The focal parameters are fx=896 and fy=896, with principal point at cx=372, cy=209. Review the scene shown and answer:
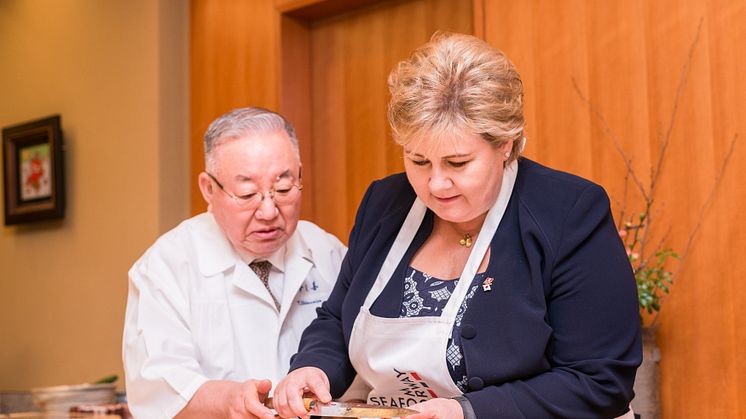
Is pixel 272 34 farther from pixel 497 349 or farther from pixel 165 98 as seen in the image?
pixel 497 349

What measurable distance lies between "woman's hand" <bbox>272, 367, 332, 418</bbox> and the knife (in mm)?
15

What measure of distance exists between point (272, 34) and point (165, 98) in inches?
28.3

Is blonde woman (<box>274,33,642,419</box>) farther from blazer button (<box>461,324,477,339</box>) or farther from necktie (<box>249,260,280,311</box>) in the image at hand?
necktie (<box>249,260,280,311</box>)

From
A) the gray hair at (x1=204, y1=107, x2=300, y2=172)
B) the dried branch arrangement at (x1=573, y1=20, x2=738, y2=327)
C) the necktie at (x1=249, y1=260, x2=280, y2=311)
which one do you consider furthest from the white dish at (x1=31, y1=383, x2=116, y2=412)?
the dried branch arrangement at (x1=573, y1=20, x2=738, y2=327)

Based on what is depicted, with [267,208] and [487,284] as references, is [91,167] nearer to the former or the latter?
[267,208]

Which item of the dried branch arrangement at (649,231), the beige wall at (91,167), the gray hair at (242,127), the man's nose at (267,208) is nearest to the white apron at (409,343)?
the man's nose at (267,208)

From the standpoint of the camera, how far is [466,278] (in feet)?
5.94

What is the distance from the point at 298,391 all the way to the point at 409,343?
0.81 ft

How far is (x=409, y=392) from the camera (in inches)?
73.9

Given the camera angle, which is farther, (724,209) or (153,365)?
(724,209)

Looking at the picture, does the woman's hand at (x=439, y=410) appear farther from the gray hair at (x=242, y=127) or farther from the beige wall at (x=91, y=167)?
the beige wall at (x=91, y=167)

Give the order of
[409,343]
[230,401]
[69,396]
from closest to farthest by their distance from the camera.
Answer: [409,343]
[230,401]
[69,396]

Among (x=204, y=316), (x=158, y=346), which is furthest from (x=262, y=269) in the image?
(x=158, y=346)

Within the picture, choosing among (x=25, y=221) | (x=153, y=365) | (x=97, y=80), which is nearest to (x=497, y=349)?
(x=153, y=365)
